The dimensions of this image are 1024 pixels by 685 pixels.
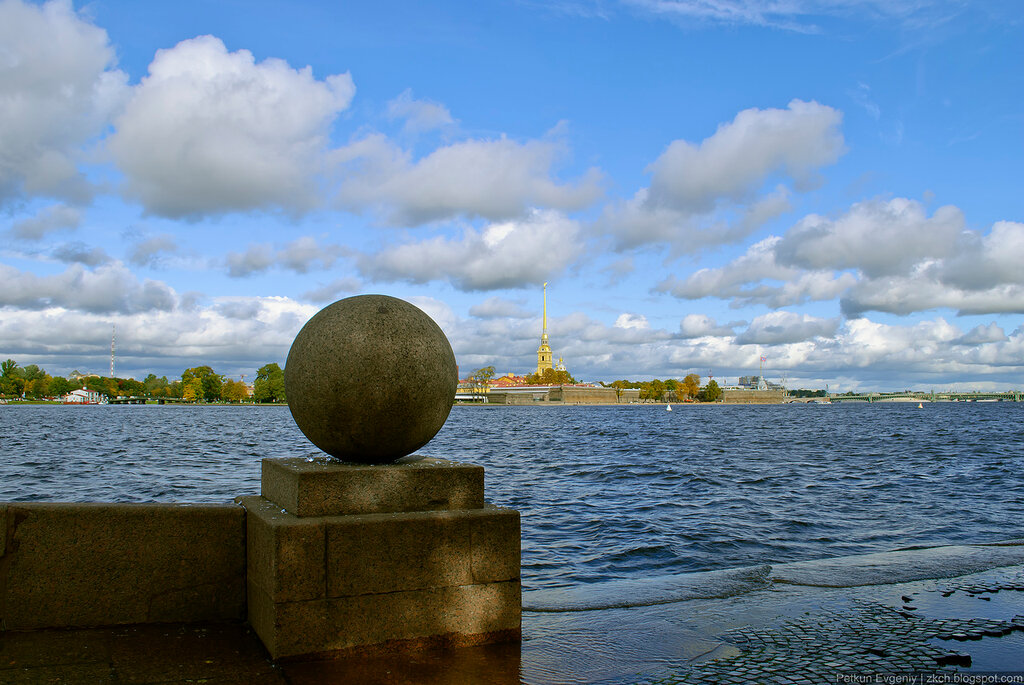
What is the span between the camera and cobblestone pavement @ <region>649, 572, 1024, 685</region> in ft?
13.9

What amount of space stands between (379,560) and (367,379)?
1025 millimetres

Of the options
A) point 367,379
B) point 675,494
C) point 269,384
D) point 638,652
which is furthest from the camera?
point 269,384

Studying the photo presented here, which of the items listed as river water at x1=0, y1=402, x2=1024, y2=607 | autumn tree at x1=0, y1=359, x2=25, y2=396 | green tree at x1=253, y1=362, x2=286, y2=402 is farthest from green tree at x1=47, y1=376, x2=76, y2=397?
river water at x1=0, y1=402, x2=1024, y2=607

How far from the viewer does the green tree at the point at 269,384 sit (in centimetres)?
16725

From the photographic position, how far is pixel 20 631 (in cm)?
427

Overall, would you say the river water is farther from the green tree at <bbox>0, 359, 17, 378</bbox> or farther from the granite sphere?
the green tree at <bbox>0, 359, 17, 378</bbox>

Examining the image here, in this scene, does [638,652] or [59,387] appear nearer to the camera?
[638,652]

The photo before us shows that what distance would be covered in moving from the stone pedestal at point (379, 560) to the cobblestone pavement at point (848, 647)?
1.19 meters

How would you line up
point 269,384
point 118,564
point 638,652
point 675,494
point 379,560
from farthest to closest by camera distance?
point 269,384
point 675,494
point 638,652
point 118,564
point 379,560

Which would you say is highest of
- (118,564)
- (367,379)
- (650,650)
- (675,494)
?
(367,379)

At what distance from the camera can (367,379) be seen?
4.55 metres

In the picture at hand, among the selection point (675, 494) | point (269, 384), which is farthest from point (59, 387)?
point (675, 494)

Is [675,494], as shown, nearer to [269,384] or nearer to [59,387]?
[269,384]

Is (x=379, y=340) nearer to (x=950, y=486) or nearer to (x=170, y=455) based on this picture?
→ (x=950, y=486)
